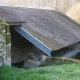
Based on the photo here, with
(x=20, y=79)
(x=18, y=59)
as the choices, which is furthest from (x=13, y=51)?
(x=20, y=79)

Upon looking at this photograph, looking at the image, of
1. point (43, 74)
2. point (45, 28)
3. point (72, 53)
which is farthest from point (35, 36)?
point (72, 53)

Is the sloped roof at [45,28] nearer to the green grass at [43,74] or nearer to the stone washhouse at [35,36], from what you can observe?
the stone washhouse at [35,36]

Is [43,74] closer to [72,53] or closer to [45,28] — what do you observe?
[45,28]

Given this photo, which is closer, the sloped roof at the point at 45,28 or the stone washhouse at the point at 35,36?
the stone washhouse at the point at 35,36

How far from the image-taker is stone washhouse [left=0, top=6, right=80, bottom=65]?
7.92m

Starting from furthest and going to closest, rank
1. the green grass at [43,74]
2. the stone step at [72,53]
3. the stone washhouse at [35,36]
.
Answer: the stone step at [72,53] < the stone washhouse at [35,36] < the green grass at [43,74]

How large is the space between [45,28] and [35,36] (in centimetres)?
187

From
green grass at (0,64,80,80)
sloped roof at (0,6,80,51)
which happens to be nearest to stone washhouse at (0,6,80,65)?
sloped roof at (0,6,80,51)

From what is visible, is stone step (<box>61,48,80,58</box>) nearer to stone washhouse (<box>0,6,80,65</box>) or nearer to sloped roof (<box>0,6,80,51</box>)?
stone washhouse (<box>0,6,80,65</box>)

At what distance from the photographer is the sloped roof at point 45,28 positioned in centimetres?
839

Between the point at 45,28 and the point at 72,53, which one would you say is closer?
the point at 45,28

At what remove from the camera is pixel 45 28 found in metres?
9.92

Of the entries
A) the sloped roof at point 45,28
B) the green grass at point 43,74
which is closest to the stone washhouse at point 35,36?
the sloped roof at point 45,28

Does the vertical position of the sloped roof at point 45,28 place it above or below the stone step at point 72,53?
above
